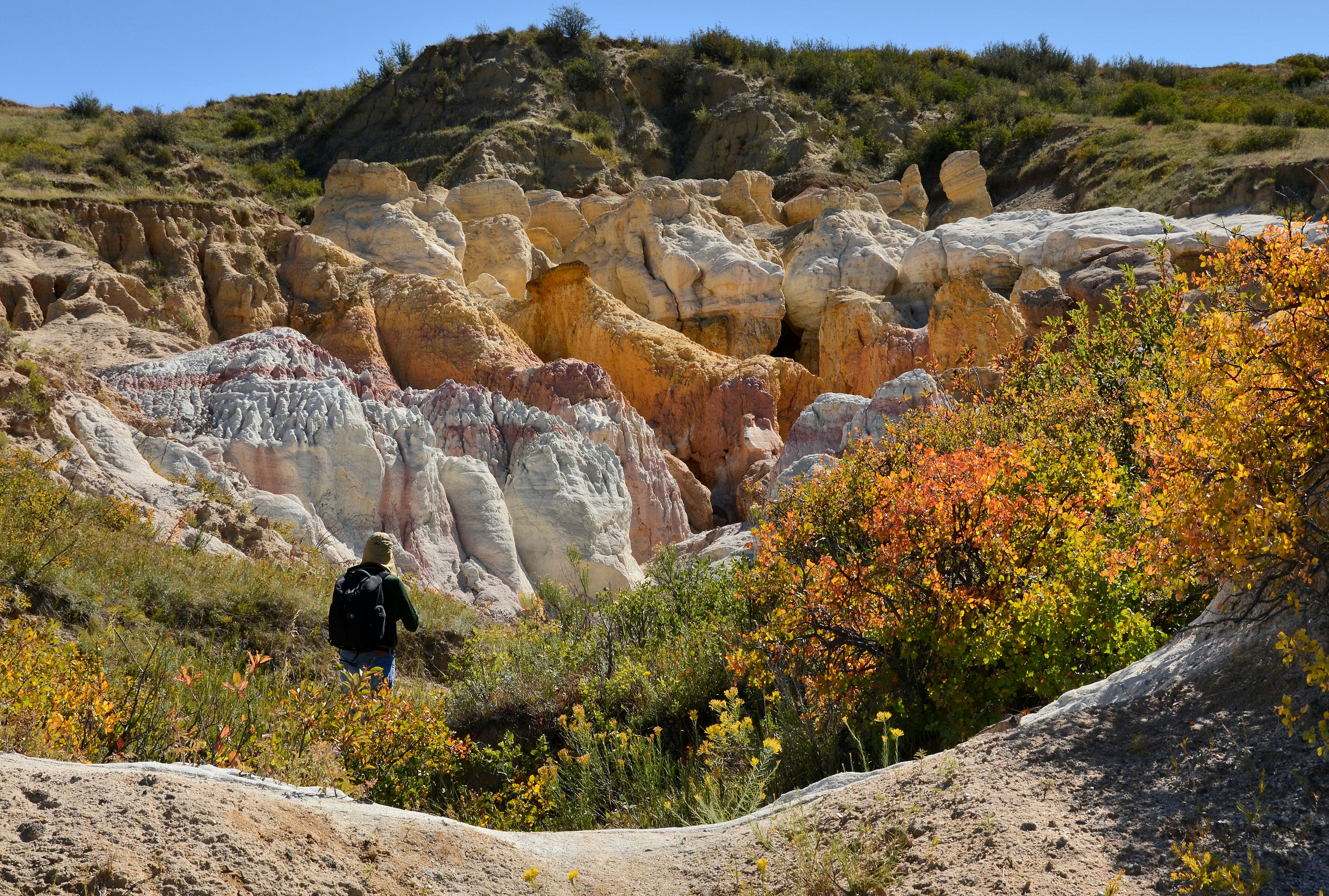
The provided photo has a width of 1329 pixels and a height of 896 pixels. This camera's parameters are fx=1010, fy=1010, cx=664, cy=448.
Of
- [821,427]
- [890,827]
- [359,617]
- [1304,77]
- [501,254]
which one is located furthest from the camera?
[1304,77]

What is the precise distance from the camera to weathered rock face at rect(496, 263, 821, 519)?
790 inches

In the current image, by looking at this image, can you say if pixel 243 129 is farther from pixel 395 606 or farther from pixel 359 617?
pixel 359 617

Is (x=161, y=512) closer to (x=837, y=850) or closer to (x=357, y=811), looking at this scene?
(x=357, y=811)

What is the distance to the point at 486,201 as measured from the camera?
29.4m

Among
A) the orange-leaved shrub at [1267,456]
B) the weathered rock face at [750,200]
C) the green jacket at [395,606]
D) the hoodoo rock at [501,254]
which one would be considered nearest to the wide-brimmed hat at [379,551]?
the green jacket at [395,606]

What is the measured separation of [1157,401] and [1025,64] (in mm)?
50140

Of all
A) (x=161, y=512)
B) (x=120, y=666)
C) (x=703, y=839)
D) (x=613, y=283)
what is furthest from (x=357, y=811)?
(x=613, y=283)

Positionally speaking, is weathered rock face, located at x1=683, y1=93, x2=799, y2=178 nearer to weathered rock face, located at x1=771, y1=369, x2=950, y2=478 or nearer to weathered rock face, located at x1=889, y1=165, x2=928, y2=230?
weathered rock face, located at x1=889, y1=165, x2=928, y2=230

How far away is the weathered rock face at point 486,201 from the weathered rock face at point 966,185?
572 inches

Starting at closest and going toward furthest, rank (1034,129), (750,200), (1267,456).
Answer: (1267,456), (750,200), (1034,129)

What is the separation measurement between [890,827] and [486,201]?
27.8m

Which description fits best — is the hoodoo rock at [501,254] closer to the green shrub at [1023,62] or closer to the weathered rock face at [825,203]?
the weathered rock face at [825,203]

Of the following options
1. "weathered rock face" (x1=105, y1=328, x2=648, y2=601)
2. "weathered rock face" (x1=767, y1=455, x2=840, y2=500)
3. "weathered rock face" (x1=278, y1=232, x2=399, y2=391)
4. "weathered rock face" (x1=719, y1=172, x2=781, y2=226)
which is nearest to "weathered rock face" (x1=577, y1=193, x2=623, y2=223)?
"weathered rock face" (x1=719, y1=172, x2=781, y2=226)

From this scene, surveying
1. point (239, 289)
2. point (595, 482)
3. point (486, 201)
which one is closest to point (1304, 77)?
point (486, 201)
